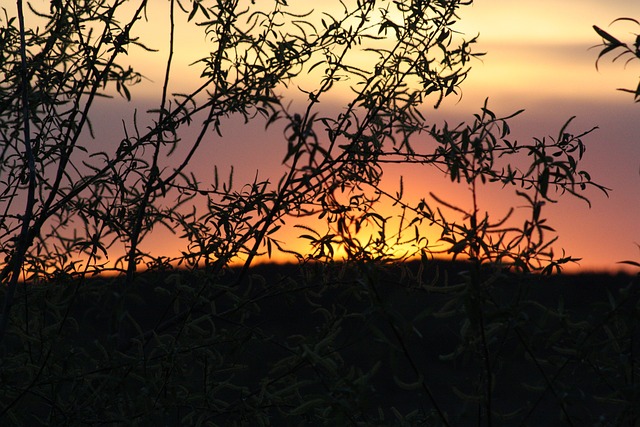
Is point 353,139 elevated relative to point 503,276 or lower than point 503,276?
elevated

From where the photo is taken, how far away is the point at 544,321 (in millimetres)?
1742

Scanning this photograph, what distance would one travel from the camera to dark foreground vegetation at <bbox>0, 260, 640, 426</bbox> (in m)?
1.68

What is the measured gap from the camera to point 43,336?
2727 millimetres

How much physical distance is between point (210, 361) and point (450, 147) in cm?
107

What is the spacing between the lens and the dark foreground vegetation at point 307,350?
1.68m

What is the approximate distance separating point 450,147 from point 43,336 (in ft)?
4.68

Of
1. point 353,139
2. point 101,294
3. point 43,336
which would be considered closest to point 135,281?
point 101,294

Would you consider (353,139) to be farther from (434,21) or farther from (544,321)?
(544,321)

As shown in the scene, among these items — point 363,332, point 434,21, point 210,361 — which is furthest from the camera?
point 434,21

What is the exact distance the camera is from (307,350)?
66.2 inches

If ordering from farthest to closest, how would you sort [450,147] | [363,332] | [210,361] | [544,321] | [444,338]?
1. [444,338]
2. [210,361]
3. [450,147]
4. [544,321]
5. [363,332]

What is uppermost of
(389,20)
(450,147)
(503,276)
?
(389,20)

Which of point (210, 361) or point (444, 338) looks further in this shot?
point (444, 338)

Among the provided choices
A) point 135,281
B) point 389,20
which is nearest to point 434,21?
point 389,20
